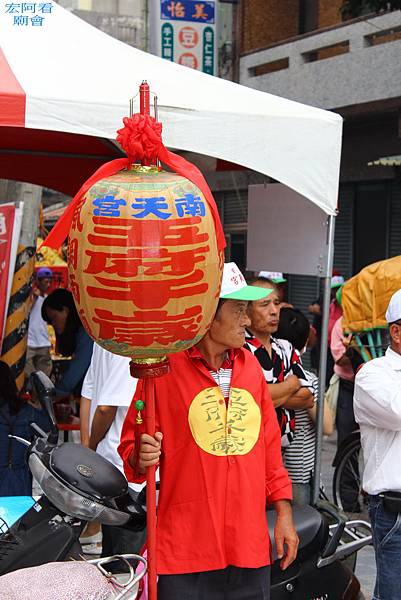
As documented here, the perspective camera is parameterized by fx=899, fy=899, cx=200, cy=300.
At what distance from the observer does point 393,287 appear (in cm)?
662

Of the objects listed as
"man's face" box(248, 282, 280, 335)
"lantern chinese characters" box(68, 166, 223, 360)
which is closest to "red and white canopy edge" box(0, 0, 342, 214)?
"man's face" box(248, 282, 280, 335)

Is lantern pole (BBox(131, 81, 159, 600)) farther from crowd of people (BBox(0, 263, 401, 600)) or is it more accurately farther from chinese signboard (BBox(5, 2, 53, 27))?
chinese signboard (BBox(5, 2, 53, 27))

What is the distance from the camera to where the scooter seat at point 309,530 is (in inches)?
149

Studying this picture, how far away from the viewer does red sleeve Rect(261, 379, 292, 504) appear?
3318 mm

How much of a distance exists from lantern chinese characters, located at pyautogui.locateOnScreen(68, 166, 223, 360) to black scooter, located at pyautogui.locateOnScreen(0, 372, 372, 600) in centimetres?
72

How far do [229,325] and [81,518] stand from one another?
88cm

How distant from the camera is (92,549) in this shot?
229 inches

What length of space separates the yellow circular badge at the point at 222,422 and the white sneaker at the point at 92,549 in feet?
9.53

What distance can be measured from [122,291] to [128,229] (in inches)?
6.9

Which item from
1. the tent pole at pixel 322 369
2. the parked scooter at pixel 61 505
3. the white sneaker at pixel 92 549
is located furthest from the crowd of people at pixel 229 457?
the white sneaker at pixel 92 549

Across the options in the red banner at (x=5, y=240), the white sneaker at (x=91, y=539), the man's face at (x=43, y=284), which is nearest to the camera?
the white sneaker at (x=91, y=539)

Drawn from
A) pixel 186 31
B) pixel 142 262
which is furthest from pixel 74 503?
pixel 186 31

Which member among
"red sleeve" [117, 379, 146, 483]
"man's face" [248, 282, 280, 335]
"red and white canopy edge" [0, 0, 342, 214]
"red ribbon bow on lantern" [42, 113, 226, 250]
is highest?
"red and white canopy edge" [0, 0, 342, 214]

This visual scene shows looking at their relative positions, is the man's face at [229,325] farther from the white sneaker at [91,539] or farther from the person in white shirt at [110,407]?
the white sneaker at [91,539]
